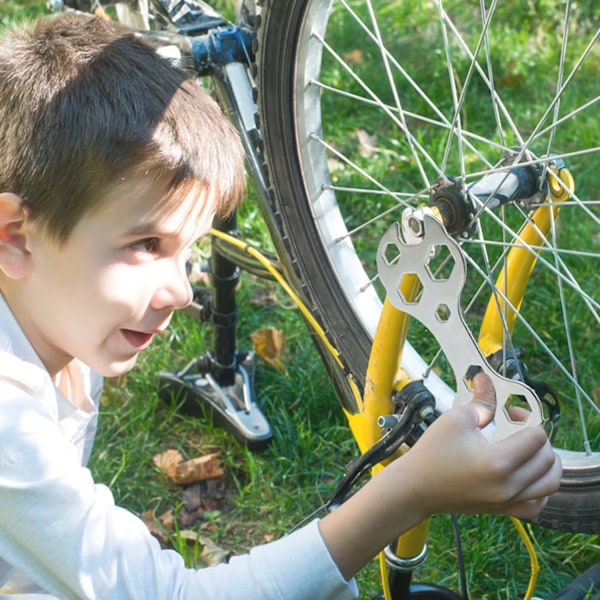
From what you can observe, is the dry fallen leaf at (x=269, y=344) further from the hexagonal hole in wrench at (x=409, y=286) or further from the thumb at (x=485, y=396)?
the thumb at (x=485, y=396)

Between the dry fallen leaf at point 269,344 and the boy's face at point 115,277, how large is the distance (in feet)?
3.18

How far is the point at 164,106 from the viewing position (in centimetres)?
117

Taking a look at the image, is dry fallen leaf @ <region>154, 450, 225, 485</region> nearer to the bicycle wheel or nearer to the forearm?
the bicycle wheel

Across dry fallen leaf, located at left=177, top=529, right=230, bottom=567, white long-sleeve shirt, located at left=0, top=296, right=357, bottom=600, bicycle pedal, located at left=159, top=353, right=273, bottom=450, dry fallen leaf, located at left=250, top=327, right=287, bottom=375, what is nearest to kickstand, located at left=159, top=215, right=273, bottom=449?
bicycle pedal, located at left=159, top=353, right=273, bottom=450

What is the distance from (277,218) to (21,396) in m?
0.70

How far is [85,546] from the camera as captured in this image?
3.40 ft

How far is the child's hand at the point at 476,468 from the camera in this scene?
3.14 ft

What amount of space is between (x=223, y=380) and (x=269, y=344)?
21 centimetres

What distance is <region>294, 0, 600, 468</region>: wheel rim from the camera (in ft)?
5.24

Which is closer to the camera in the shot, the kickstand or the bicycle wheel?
the bicycle wheel

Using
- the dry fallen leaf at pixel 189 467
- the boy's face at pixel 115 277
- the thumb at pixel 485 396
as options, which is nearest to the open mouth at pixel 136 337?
the boy's face at pixel 115 277

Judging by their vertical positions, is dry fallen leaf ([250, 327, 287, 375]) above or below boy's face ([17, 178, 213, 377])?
below

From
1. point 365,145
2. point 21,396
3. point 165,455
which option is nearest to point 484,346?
point 21,396

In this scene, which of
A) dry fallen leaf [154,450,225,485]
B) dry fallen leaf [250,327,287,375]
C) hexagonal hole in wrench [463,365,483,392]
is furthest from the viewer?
dry fallen leaf [250,327,287,375]
